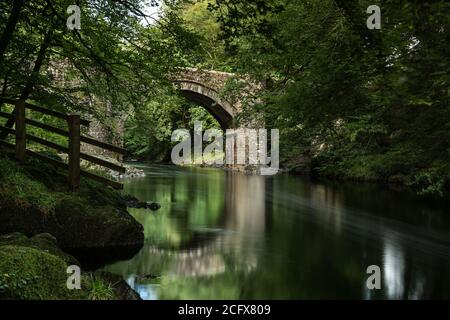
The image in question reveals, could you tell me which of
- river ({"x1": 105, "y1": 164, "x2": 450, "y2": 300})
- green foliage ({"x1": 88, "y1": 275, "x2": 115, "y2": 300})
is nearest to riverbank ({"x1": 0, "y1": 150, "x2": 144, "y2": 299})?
river ({"x1": 105, "y1": 164, "x2": 450, "y2": 300})

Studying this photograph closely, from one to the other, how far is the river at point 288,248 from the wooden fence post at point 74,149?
137cm

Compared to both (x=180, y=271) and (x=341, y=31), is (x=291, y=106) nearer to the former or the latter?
(x=341, y=31)

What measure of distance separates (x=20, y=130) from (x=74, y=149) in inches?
32.6

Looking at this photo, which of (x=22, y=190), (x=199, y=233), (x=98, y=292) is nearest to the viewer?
(x=98, y=292)

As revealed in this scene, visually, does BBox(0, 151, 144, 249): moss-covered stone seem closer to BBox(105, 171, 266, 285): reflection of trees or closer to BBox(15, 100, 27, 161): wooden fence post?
BBox(15, 100, 27, 161): wooden fence post

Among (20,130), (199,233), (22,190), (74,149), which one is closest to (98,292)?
(22,190)

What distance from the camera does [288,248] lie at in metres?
7.27

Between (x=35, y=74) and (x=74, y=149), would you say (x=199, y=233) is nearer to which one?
(x=74, y=149)

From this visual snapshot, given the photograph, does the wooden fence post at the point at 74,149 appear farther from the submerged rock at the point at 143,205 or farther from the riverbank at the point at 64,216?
the submerged rock at the point at 143,205

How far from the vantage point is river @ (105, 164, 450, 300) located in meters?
5.23

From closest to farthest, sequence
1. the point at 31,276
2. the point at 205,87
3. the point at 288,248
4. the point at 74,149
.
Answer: the point at 31,276 → the point at 74,149 → the point at 288,248 → the point at 205,87

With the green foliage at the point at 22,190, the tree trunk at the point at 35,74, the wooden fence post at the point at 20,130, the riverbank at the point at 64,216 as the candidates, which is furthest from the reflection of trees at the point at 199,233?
the tree trunk at the point at 35,74
